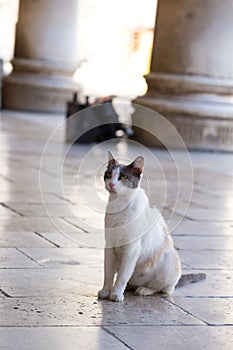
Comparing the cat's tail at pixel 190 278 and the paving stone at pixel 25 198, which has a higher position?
the cat's tail at pixel 190 278

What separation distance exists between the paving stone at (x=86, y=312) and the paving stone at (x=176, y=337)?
97 mm

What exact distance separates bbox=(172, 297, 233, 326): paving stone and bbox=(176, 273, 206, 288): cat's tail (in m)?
0.24

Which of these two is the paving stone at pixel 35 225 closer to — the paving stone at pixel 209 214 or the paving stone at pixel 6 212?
the paving stone at pixel 6 212

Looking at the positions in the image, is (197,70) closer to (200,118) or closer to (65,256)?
(200,118)

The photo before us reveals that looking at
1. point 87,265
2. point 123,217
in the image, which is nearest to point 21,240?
point 87,265

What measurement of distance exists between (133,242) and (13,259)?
1.15 m

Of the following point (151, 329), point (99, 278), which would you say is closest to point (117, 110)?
point (99, 278)

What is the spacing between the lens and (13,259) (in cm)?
557

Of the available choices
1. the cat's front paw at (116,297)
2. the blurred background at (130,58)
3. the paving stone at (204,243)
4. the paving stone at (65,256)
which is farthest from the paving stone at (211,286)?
the blurred background at (130,58)

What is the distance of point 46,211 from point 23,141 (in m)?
5.08

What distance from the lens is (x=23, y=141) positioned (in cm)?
1230

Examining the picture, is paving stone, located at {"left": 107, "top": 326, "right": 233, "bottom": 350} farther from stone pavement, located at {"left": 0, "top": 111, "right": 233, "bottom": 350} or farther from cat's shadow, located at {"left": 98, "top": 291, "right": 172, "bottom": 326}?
cat's shadow, located at {"left": 98, "top": 291, "right": 172, "bottom": 326}

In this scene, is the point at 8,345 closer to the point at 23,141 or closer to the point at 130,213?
the point at 130,213

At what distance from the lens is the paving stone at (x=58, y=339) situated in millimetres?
3969
